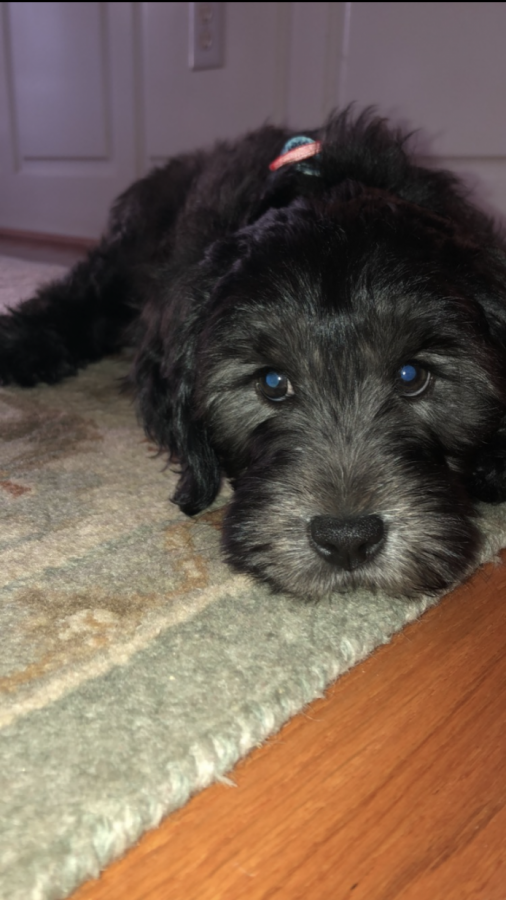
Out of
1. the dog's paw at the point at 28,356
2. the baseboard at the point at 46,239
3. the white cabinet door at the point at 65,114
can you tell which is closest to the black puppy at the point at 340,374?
the dog's paw at the point at 28,356

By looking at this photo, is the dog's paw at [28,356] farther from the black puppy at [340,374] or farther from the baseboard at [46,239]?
the baseboard at [46,239]

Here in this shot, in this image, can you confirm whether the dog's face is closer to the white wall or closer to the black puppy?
the black puppy

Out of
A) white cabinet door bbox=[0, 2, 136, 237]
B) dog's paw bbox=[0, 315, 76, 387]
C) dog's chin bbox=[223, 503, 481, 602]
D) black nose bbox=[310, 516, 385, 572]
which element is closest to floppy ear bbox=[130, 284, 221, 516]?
dog's chin bbox=[223, 503, 481, 602]

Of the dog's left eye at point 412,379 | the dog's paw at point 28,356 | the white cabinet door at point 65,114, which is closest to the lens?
the dog's left eye at point 412,379

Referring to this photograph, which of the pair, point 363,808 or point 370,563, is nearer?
point 363,808

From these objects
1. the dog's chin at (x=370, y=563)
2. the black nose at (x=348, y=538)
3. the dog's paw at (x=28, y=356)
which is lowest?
the dog's paw at (x=28, y=356)

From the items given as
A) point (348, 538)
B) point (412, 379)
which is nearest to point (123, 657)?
point (348, 538)

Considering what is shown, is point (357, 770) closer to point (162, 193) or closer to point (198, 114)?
point (162, 193)

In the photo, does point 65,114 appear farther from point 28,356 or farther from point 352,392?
point 352,392
